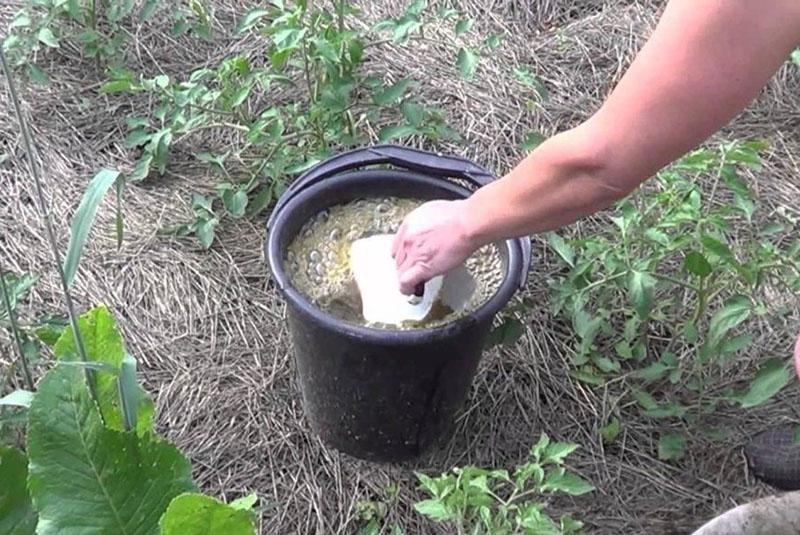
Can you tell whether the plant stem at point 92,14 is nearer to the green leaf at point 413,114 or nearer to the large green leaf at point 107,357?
the green leaf at point 413,114

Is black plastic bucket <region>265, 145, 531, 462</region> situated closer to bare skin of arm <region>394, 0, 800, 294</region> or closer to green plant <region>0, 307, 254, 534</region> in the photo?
bare skin of arm <region>394, 0, 800, 294</region>

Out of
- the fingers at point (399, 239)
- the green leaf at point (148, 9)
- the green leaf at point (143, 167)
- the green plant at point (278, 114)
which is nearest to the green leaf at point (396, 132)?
the green plant at point (278, 114)

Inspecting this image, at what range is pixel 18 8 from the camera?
2.90m

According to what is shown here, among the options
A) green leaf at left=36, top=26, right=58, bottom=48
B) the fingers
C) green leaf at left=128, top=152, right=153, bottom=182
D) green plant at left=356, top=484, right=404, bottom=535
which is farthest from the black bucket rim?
green leaf at left=36, top=26, right=58, bottom=48

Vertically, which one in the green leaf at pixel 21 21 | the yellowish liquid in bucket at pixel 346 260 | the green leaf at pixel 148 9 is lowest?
the yellowish liquid in bucket at pixel 346 260

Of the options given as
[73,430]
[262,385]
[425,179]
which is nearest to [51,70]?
[262,385]

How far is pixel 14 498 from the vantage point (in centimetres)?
131

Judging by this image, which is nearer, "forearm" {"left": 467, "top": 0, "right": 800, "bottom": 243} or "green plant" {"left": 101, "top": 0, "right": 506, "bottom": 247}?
"forearm" {"left": 467, "top": 0, "right": 800, "bottom": 243}

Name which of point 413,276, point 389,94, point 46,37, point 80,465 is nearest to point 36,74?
point 46,37

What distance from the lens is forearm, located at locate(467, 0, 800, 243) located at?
3.56 feet

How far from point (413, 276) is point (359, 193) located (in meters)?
0.38

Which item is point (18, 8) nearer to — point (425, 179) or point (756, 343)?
point (425, 179)

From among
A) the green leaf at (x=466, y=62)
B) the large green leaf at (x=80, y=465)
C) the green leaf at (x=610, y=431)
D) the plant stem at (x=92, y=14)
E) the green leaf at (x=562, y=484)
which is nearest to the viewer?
the large green leaf at (x=80, y=465)

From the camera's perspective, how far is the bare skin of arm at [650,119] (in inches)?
42.8
